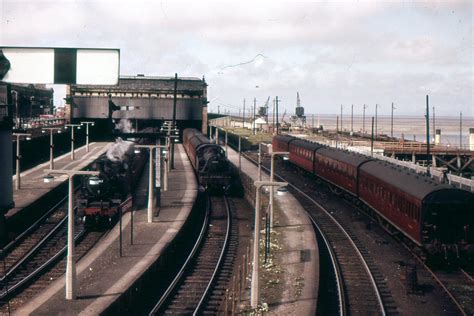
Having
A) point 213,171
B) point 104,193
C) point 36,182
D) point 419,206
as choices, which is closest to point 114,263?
point 104,193

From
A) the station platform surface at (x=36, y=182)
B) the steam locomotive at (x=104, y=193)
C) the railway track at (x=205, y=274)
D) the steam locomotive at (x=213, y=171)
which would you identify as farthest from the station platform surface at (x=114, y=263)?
the station platform surface at (x=36, y=182)

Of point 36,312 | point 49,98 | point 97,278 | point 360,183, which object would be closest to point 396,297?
point 97,278

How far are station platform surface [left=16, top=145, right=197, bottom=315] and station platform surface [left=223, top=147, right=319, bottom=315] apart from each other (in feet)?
18.0

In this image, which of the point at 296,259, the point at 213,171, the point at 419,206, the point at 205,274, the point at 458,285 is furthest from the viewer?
the point at 213,171

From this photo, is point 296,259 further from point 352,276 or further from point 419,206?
point 419,206

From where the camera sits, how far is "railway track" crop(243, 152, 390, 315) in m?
19.1

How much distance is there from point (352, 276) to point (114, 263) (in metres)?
10.2

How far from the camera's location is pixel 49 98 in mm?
98062

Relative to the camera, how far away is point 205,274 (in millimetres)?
23484

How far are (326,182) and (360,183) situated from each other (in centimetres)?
1179

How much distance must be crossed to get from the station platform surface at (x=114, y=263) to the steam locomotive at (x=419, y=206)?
443 inches

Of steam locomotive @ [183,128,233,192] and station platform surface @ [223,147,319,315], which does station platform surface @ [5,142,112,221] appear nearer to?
steam locomotive @ [183,128,233,192]

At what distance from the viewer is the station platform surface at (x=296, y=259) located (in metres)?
17.8

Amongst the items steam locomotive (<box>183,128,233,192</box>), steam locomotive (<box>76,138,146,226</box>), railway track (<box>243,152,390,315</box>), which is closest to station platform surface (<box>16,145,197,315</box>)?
steam locomotive (<box>76,138,146,226</box>)
